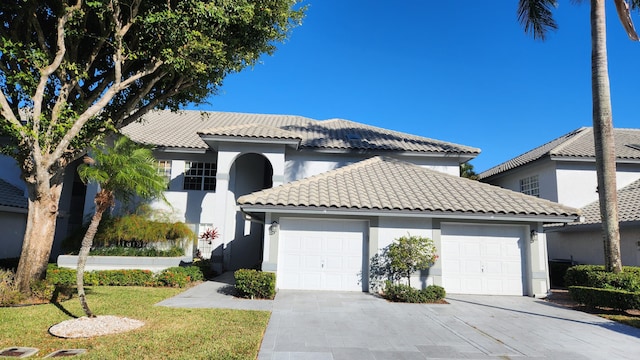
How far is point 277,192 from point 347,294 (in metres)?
4.33

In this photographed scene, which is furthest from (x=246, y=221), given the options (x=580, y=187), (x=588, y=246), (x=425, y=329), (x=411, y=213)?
(x=580, y=187)

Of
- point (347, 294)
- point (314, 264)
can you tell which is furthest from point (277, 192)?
point (347, 294)

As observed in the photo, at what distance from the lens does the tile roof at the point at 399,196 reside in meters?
11.8

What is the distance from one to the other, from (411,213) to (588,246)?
10.5 m

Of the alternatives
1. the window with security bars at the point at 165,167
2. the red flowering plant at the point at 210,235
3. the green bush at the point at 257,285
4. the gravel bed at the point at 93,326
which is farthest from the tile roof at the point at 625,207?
the window with security bars at the point at 165,167

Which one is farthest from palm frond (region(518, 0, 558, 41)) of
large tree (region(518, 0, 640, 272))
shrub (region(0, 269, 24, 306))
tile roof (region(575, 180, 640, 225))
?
shrub (region(0, 269, 24, 306))

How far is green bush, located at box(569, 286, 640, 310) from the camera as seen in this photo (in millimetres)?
9492

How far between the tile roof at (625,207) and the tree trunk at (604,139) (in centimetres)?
399

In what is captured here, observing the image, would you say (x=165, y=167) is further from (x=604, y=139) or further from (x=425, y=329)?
(x=604, y=139)

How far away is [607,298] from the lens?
389 inches

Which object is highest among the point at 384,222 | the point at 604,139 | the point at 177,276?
the point at 604,139

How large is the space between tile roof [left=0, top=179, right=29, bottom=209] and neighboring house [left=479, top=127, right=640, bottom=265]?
24926mm

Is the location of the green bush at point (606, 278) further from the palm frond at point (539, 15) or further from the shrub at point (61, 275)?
the shrub at point (61, 275)

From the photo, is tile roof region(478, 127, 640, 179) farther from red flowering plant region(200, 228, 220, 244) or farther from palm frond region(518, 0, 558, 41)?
red flowering plant region(200, 228, 220, 244)
